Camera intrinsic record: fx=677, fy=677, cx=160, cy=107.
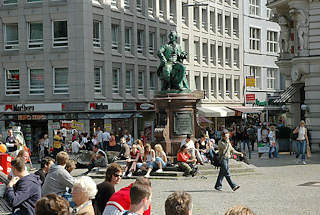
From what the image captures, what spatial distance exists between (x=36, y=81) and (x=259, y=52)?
103 ft

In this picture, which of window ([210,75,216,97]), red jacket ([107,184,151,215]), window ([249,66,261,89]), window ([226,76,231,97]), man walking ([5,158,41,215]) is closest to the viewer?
red jacket ([107,184,151,215])

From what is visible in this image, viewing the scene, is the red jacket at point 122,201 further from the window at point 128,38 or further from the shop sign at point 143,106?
the shop sign at point 143,106

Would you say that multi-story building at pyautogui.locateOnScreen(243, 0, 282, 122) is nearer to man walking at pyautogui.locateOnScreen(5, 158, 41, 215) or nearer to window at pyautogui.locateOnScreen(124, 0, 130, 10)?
window at pyautogui.locateOnScreen(124, 0, 130, 10)

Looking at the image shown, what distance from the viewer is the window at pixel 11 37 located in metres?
46.3

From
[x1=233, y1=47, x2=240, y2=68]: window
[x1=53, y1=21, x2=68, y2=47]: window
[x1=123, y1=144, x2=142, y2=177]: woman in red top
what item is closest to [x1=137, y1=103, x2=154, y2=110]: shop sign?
[x1=53, y1=21, x2=68, y2=47]: window

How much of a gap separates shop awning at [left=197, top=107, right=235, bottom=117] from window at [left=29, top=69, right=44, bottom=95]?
59.9ft

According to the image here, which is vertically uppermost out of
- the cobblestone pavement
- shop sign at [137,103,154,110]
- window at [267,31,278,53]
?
window at [267,31,278,53]

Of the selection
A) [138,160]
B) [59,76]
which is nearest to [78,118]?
[59,76]

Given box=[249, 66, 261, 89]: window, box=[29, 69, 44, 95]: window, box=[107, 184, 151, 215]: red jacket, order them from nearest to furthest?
box=[107, 184, 151, 215]: red jacket
box=[29, 69, 44, 95]: window
box=[249, 66, 261, 89]: window

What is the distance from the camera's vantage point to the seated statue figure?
26494mm

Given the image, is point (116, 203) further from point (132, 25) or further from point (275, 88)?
point (275, 88)

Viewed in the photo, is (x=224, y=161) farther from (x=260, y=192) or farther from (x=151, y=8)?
(x=151, y=8)

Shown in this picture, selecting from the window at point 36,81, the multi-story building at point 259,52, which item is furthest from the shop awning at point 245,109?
the window at point 36,81

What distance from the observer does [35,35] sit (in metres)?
46.0
